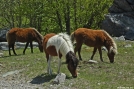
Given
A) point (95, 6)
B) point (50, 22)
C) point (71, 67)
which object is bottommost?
point (50, 22)

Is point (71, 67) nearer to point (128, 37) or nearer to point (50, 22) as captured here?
point (128, 37)

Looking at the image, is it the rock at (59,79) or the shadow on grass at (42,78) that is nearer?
the rock at (59,79)

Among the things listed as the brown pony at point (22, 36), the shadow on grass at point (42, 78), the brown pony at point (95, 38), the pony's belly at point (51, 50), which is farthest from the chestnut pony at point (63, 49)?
the brown pony at point (22, 36)

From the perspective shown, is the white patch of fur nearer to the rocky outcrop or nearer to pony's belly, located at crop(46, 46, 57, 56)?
pony's belly, located at crop(46, 46, 57, 56)

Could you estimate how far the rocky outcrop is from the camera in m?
31.5

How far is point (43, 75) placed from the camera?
45.2 ft

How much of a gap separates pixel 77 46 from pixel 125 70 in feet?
14.3

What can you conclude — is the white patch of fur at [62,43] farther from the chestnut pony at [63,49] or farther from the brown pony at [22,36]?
the brown pony at [22,36]

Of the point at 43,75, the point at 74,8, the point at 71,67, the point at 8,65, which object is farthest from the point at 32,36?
the point at 74,8

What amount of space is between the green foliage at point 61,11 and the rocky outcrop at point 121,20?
37.4ft

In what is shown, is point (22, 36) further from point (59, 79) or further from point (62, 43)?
point (59, 79)

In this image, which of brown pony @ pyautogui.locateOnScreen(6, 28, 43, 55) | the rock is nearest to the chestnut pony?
the rock

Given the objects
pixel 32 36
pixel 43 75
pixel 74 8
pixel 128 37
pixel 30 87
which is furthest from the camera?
pixel 74 8

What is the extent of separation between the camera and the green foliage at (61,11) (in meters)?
44.3
